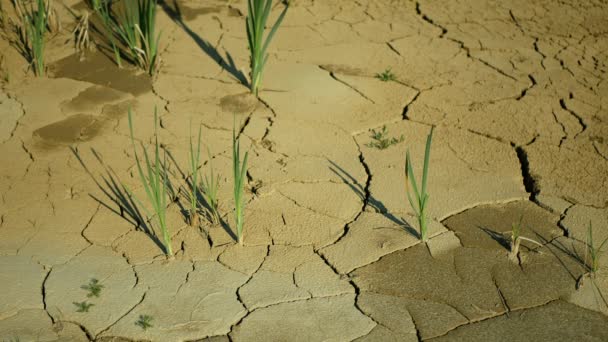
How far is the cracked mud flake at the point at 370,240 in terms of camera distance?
2920 millimetres

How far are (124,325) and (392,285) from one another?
1047mm

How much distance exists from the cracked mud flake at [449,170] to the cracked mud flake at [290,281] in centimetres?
49

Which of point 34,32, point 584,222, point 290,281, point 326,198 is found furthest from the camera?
point 34,32

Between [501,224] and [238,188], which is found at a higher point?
[238,188]

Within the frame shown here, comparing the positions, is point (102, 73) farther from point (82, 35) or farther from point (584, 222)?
point (584, 222)

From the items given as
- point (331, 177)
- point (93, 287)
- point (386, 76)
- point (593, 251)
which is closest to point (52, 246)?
point (93, 287)

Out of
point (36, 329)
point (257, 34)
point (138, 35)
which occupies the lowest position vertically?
point (36, 329)

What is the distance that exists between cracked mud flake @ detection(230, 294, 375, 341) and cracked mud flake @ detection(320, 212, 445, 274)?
213mm

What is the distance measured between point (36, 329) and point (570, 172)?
2494mm

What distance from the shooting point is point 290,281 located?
2.82 meters

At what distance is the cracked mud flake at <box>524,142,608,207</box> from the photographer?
10.7 feet

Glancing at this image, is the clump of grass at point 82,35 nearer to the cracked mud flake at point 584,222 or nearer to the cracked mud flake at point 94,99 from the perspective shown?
the cracked mud flake at point 94,99

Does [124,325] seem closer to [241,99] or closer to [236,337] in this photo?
[236,337]

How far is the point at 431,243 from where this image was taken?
300 centimetres
